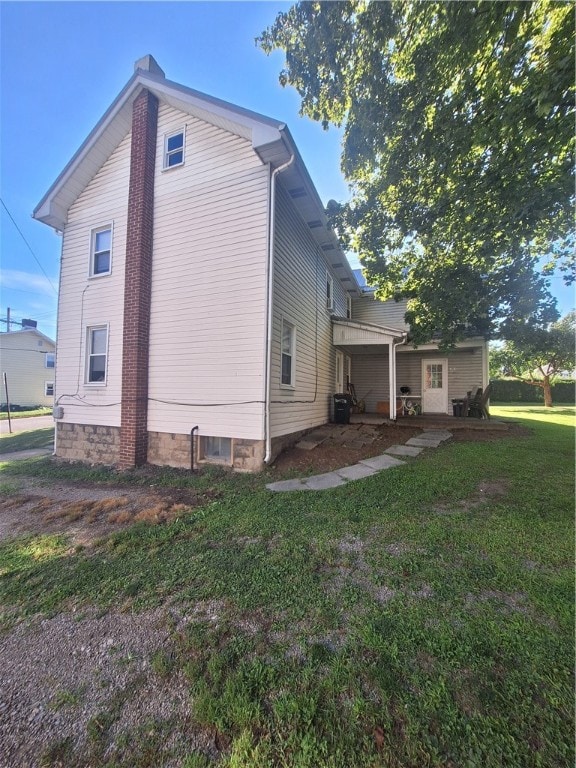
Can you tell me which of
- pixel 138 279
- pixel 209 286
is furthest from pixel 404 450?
pixel 138 279

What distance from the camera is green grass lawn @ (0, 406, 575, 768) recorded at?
4.93ft

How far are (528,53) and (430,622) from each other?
6750 millimetres

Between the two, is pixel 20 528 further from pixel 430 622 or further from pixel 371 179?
pixel 371 179

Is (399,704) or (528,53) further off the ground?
(528,53)

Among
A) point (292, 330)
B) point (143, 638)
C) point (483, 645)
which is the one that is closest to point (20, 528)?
point (143, 638)

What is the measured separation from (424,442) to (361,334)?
4461 millimetres

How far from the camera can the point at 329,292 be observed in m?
11.4

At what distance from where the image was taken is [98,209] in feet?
26.7

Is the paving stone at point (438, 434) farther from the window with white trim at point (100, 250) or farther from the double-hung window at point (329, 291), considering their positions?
the window with white trim at point (100, 250)

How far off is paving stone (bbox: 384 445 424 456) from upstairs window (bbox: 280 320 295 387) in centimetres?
280

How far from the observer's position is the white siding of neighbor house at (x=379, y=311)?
47.7 feet

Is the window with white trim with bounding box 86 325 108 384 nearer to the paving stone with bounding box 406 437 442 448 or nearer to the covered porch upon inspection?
the covered porch

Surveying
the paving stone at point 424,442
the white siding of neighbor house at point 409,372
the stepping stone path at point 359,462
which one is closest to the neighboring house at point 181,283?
the stepping stone path at point 359,462

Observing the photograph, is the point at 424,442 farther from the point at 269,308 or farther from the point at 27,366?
the point at 27,366
